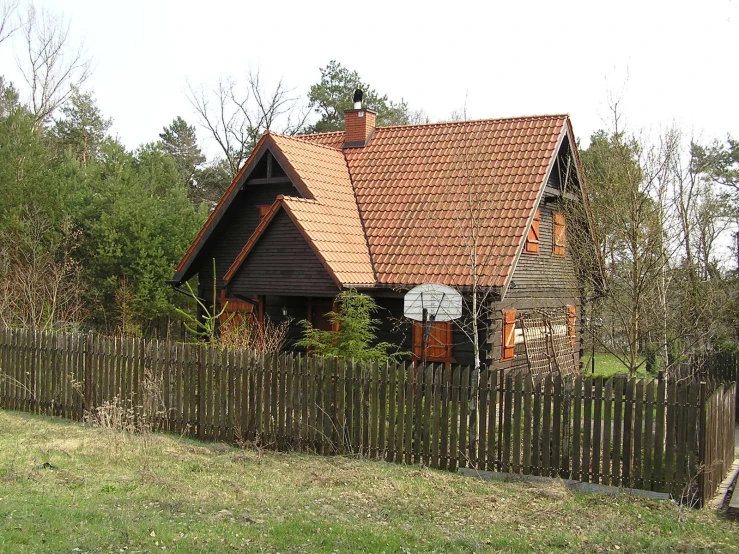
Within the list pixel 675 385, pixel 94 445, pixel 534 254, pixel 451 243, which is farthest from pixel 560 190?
pixel 94 445

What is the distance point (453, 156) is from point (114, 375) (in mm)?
10180

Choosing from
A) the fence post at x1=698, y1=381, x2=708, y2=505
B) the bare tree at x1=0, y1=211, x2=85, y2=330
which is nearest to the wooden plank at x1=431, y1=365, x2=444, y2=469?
the fence post at x1=698, y1=381, x2=708, y2=505

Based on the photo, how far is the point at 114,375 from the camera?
1268cm

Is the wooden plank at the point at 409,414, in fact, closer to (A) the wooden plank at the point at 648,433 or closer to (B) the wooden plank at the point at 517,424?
(B) the wooden plank at the point at 517,424

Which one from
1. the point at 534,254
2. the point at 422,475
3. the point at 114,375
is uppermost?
the point at 534,254

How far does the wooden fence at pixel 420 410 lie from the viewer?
8.80 meters

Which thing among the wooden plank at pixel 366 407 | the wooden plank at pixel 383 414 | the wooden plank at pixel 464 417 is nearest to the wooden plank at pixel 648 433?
the wooden plank at pixel 464 417

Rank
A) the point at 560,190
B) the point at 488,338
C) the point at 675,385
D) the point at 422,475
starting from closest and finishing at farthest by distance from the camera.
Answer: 1. the point at 675,385
2. the point at 422,475
3. the point at 488,338
4. the point at 560,190

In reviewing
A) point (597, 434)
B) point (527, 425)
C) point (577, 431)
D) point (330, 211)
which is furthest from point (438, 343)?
point (597, 434)

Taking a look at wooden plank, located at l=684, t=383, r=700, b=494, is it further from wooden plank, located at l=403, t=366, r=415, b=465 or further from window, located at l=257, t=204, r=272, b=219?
window, located at l=257, t=204, r=272, b=219

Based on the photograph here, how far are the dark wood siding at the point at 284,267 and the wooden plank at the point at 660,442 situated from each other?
8.41 m

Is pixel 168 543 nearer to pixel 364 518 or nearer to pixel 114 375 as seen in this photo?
pixel 364 518

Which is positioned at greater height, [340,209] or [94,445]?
[340,209]

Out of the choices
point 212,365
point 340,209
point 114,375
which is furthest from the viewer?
point 340,209
